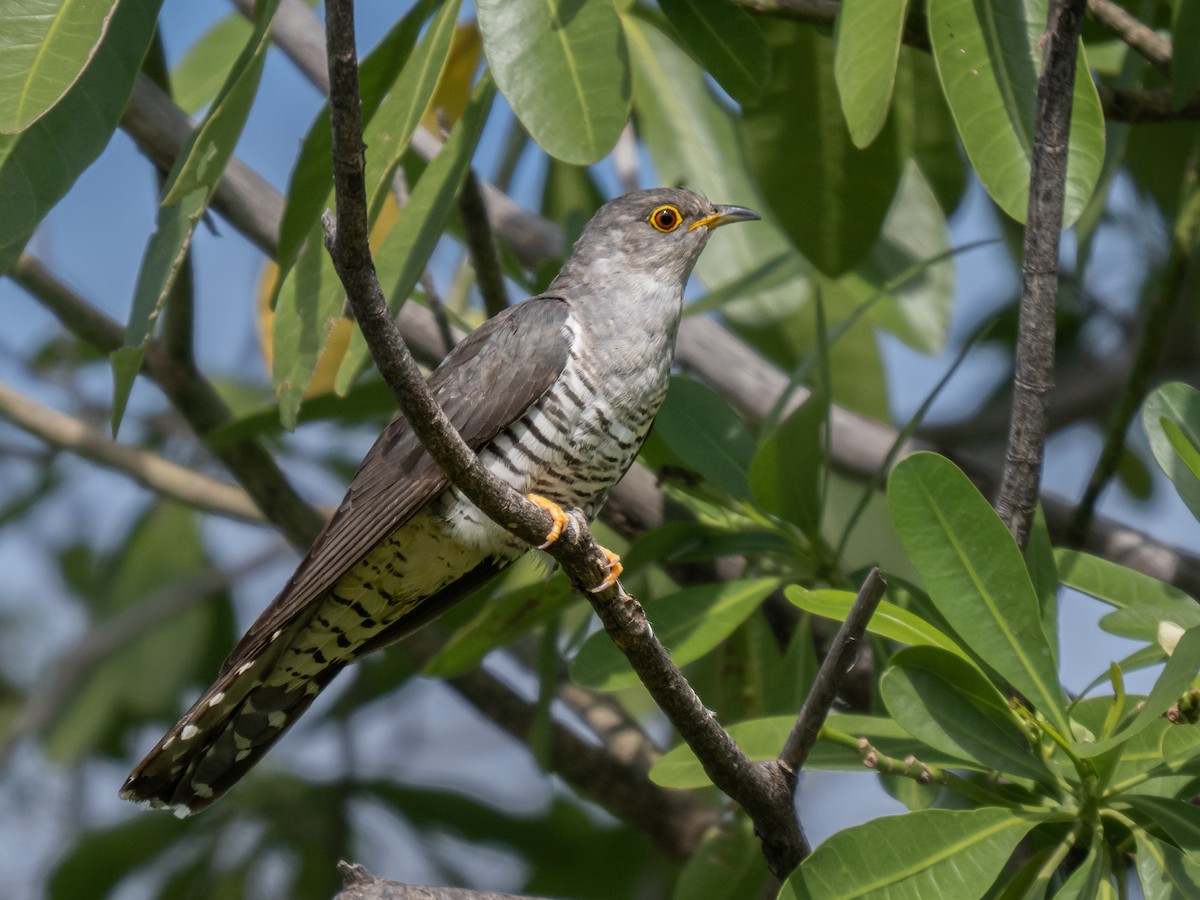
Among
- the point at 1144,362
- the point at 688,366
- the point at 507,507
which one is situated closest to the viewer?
the point at 507,507

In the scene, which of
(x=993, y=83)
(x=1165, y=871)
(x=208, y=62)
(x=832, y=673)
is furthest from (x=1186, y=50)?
(x=208, y=62)

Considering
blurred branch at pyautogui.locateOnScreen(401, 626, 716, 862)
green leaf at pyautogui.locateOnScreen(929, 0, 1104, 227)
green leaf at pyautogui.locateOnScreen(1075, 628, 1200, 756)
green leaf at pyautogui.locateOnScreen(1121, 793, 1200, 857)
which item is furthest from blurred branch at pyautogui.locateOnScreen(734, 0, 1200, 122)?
blurred branch at pyautogui.locateOnScreen(401, 626, 716, 862)

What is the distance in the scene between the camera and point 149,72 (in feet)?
12.1

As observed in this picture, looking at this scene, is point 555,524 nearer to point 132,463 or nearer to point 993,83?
point 993,83

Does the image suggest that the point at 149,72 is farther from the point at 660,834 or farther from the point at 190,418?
the point at 660,834

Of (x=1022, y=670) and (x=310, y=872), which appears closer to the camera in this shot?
(x=1022, y=670)

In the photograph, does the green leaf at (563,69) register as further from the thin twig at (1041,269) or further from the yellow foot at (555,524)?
the thin twig at (1041,269)

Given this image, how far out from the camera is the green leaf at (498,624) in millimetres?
3170

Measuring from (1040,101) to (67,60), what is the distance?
161 centimetres

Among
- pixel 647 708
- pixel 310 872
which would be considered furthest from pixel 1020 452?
pixel 310 872

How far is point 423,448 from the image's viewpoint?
2900 mm

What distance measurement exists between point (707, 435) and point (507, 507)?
0.91 m

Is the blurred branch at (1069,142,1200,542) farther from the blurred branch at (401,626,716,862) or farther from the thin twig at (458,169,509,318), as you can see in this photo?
the thin twig at (458,169,509,318)

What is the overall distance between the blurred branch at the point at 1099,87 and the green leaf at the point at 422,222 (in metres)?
0.63
